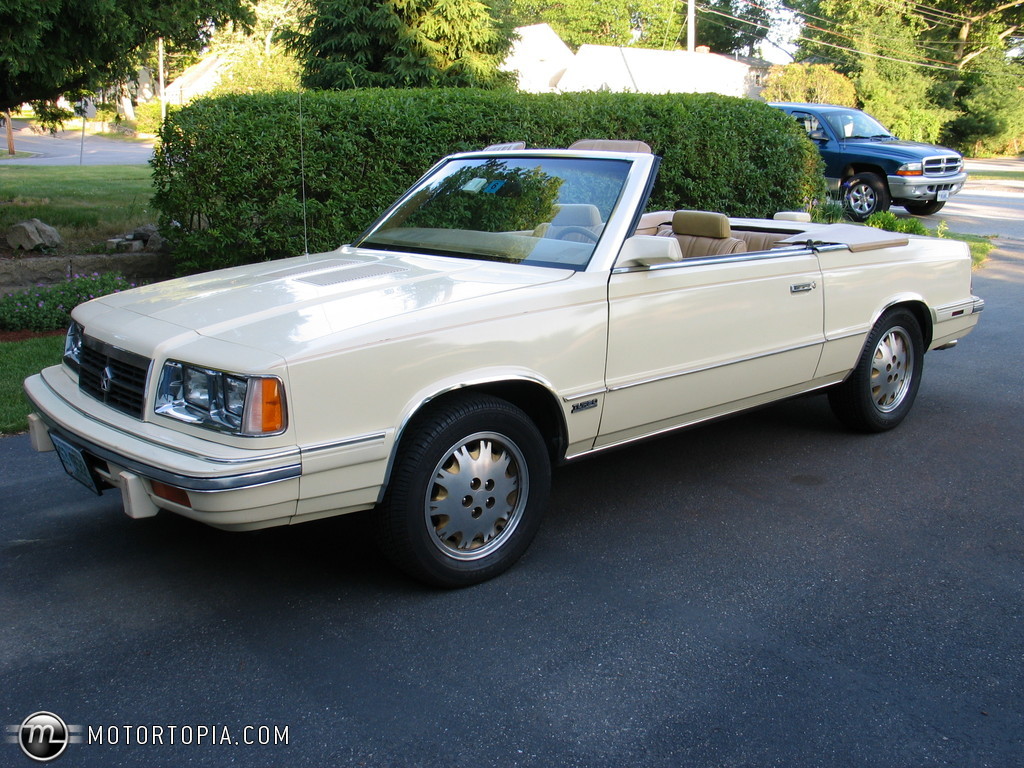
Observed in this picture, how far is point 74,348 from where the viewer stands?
393 cm

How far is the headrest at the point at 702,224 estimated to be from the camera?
485cm

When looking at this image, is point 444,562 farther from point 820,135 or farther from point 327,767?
point 820,135

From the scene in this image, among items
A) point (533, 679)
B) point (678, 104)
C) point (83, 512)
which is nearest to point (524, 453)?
point (533, 679)

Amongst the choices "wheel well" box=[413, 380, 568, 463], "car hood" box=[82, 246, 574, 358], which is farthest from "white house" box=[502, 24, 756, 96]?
"wheel well" box=[413, 380, 568, 463]

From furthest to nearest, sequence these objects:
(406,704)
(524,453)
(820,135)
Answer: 1. (820,135)
2. (524,453)
3. (406,704)

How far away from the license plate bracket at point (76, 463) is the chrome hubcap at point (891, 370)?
4097 mm

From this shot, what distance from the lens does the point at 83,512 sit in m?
4.40

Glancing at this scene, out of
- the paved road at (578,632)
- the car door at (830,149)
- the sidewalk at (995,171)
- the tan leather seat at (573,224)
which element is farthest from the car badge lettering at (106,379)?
the sidewalk at (995,171)

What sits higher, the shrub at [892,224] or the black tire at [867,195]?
the black tire at [867,195]

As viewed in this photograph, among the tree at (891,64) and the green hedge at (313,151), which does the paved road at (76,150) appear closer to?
the green hedge at (313,151)

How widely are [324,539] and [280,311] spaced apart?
3.83ft

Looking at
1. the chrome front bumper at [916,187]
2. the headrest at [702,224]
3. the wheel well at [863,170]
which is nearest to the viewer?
the headrest at [702,224]

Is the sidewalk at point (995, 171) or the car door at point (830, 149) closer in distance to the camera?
the car door at point (830, 149)

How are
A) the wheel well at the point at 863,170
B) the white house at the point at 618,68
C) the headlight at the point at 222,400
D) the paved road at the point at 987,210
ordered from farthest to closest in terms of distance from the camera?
1. the white house at the point at 618,68
2. the wheel well at the point at 863,170
3. the paved road at the point at 987,210
4. the headlight at the point at 222,400
